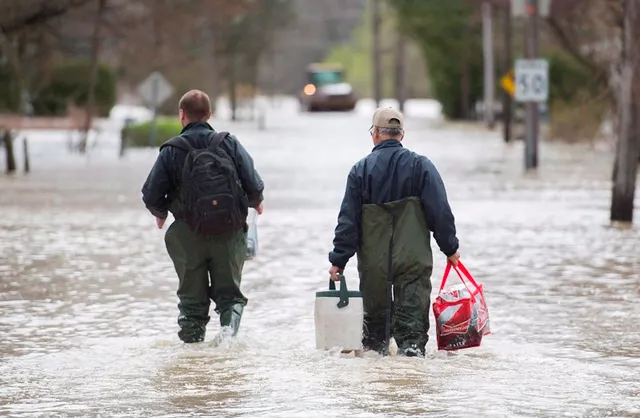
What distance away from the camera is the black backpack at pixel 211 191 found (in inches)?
421

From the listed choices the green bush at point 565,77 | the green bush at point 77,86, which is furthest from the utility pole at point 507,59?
the green bush at point 77,86

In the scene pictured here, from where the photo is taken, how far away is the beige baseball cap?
409 inches

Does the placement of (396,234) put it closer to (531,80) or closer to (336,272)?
(336,272)

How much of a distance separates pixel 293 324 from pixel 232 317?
1.47 m

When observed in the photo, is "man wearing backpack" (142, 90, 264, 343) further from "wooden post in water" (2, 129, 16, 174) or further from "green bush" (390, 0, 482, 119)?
"green bush" (390, 0, 482, 119)

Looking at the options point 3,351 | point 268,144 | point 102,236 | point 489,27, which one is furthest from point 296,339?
point 489,27

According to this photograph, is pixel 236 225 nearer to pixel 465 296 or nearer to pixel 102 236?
pixel 465 296

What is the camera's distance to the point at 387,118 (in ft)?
34.1

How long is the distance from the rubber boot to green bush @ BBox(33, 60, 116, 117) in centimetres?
5980

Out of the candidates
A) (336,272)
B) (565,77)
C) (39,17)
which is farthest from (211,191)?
(565,77)

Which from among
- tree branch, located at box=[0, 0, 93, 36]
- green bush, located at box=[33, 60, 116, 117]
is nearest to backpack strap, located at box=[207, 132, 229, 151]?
tree branch, located at box=[0, 0, 93, 36]

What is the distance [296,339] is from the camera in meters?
11.5

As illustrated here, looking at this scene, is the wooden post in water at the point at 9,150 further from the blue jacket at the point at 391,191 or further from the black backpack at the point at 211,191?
the blue jacket at the point at 391,191

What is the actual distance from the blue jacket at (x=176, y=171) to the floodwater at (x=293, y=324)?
2.96 feet
